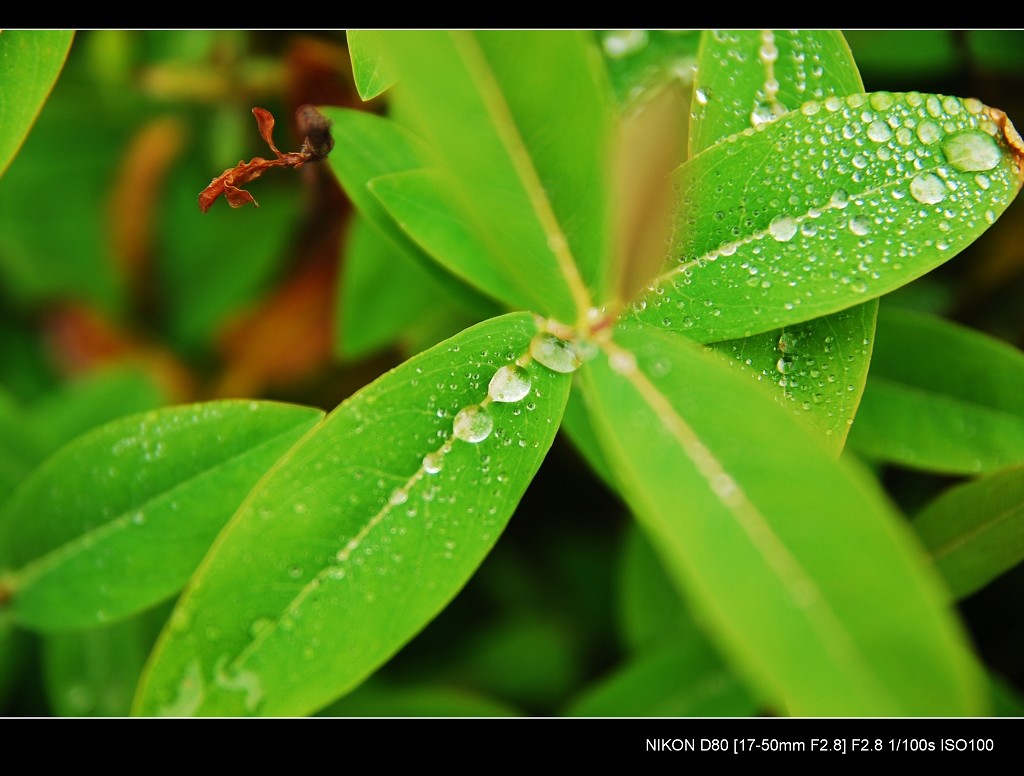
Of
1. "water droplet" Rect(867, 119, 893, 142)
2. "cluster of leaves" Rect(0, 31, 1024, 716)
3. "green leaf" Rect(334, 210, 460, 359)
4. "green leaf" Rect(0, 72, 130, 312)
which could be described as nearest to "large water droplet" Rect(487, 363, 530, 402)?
"cluster of leaves" Rect(0, 31, 1024, 716)

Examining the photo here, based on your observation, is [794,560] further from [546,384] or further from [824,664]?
[546,384]

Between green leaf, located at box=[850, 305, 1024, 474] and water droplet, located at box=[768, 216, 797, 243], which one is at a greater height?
water droplet, located at box=[768, 216, 797, 243]

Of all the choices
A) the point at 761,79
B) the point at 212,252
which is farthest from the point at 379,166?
the point at 212,252

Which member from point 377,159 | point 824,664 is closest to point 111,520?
point 377,159

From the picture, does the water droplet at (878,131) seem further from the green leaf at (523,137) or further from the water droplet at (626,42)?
the water droplet at (626,42)

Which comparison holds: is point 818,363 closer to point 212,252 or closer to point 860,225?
point 860,225

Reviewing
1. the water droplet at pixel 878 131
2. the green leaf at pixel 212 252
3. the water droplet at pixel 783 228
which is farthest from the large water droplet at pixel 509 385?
the green leaf at pixel 212 252

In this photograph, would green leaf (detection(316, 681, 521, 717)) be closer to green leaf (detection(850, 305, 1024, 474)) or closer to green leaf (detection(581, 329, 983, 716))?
green leaf (detection(850, 305, 1024, 474))
